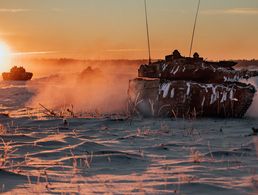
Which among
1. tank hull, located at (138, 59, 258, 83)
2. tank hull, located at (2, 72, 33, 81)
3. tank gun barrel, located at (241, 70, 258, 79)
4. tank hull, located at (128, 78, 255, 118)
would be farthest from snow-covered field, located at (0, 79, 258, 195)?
tank hull, located at (2, 72, 33, 81)

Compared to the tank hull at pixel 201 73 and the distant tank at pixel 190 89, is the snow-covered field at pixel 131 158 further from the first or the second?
the tank hull at pixel 201 73

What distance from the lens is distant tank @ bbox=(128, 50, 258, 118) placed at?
9234 millimetres

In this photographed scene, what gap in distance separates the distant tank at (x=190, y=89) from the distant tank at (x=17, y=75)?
20.9m

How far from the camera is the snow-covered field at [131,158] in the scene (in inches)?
155

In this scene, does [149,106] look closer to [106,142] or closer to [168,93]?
[168,93]

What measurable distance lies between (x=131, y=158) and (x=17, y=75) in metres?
26.4

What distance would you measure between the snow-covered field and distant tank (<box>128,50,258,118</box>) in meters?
0.82

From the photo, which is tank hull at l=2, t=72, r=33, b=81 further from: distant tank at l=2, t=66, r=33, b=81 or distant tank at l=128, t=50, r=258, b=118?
distant tank at l=128, t=50, r=258, b=118

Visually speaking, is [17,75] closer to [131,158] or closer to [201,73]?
[201,73]

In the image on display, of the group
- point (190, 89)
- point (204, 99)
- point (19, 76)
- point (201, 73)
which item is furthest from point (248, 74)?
point (19, 76)

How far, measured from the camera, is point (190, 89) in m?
9.27

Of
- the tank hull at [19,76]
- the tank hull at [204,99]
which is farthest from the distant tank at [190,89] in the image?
the tank hull at [19,76]

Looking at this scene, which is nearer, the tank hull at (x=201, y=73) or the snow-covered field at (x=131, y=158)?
the snow-covered field at (x=131, y=158)

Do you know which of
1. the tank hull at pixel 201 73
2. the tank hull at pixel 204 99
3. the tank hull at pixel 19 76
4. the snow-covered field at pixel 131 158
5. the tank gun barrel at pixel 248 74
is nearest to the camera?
the snow-covered field at pixel 131 158
